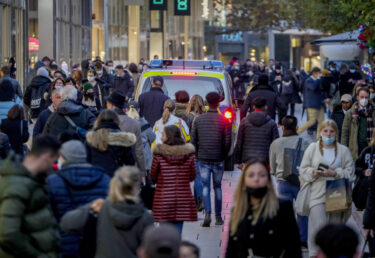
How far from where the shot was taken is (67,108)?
10.7 metres

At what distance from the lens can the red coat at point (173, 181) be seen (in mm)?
9602

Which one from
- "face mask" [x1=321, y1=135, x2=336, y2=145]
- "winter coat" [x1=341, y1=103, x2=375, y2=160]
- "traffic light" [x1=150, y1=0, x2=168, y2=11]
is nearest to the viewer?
"face mask" [x1=321, y1=135, x2=336, y2=145]

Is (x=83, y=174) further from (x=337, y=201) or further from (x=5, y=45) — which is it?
(x=5, y=45)

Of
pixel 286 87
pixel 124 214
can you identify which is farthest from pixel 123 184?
pixel 286 87

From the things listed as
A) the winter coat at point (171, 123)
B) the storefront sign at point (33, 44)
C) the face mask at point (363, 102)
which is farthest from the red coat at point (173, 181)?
the storefront sign at point (33, 44)

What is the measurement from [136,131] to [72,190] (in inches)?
152

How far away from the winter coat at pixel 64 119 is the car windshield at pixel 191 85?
538cm

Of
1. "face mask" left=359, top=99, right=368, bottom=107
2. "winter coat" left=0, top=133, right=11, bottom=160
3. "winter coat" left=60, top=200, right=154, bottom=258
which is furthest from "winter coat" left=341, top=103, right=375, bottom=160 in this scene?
"winter coat" left=60, top=200, right=154, bottom=258

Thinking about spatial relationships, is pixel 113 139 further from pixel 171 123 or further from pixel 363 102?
pixel 363 102

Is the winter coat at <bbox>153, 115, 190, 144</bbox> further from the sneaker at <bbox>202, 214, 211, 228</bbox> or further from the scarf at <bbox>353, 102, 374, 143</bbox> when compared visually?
the scarf at <bbox>353, 102, 374, 143</bbox>

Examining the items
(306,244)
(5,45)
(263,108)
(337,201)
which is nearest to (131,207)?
(337,201)

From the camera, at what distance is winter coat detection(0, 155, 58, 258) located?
582cm

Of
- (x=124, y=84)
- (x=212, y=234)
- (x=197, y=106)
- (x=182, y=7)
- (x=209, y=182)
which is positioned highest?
(x=182, y=7)

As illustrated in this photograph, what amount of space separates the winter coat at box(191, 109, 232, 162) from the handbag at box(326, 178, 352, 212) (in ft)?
9.43
